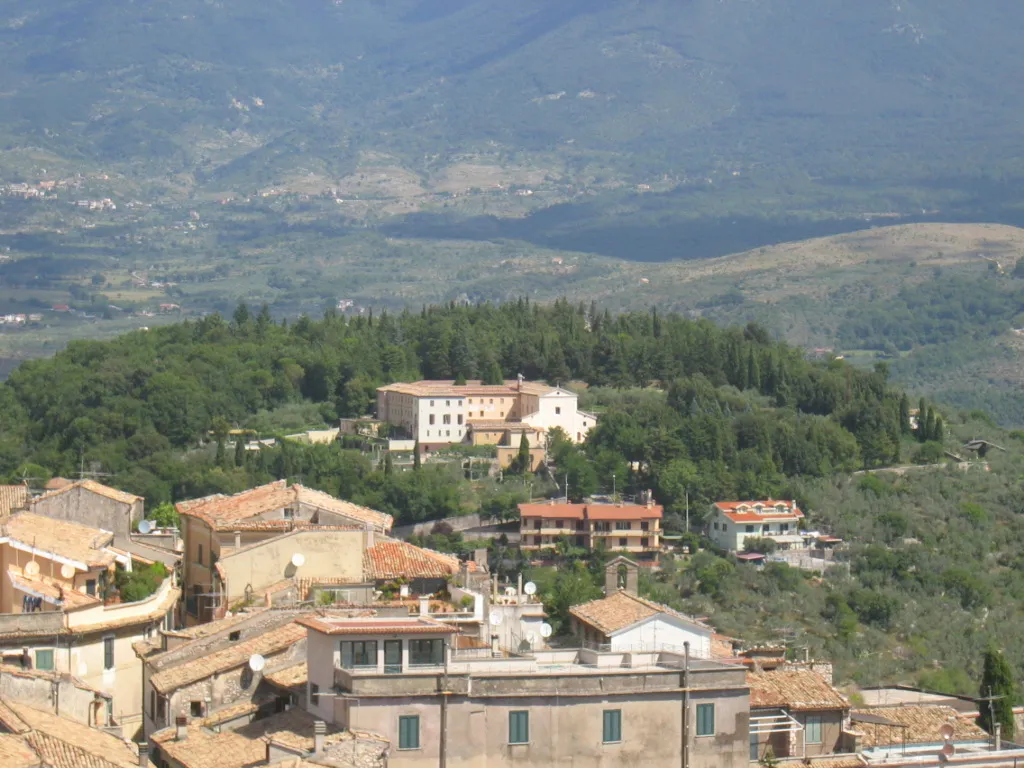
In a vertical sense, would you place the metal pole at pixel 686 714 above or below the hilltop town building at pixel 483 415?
above

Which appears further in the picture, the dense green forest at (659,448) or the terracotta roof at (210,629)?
the dense green forest at (659,448)

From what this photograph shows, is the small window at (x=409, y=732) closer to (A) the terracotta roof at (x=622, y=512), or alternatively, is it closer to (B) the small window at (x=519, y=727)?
(B) the small window at (x=519, y=727)

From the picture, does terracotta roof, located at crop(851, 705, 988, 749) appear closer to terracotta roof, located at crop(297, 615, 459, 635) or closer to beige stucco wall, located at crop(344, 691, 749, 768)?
beige stucco wall, located at crop(344, 691, 749, 768)

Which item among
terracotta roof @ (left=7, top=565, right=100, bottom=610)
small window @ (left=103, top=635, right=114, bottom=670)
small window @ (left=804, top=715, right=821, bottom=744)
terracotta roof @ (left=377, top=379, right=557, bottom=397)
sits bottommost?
terracotta roof @ (left=377, top=379, right=557, bottom=397)

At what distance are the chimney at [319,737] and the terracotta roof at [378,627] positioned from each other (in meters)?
1.38

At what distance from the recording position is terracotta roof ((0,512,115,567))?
1519 inches

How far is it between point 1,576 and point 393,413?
2929 inches

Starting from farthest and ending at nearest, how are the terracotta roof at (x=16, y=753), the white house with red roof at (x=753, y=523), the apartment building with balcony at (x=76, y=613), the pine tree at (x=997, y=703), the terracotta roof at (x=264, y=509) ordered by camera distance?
the white house with red roof at (x=753, y=523)
the terracotta roof at (x=264, y=509)
the pine tree at (x=997, y=703)
the apartment building with balcony at (x=76, y=613)
the terracotta roof at (x=16, y=753)

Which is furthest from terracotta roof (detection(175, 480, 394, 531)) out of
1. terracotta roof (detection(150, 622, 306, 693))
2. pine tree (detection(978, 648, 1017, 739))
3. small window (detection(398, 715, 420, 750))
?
small window (detection(398, 715, 420, 750))

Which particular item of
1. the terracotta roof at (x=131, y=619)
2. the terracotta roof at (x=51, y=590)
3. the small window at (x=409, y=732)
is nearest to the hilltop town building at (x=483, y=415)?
the terracotta roof at (x=131, y=619)

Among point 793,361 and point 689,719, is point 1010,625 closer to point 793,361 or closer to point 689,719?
point 793,361

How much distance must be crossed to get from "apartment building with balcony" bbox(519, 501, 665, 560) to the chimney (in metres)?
63.5

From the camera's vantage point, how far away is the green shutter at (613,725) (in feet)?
94.6

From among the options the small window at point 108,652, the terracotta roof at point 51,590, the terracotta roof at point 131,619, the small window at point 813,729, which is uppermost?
the terracotta roof at point 51,590
